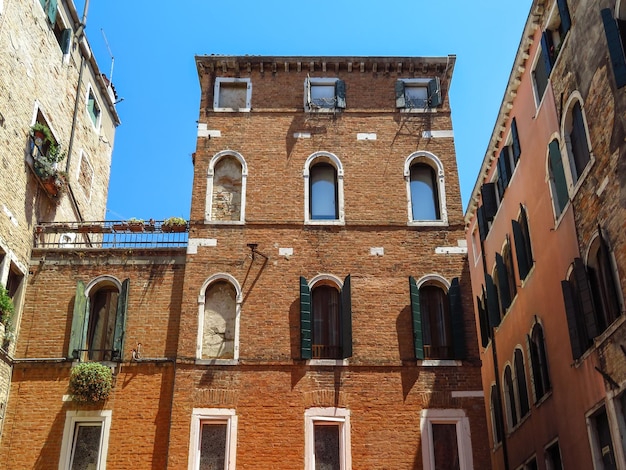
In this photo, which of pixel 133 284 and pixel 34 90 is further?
pixel 34 90

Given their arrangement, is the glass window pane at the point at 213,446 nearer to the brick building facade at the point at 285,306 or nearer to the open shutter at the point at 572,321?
the brick building facade at the point at 285,306

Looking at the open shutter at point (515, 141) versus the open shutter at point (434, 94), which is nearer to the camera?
the open shutter at point (434, 94)

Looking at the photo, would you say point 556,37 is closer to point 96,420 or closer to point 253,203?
point 253,203

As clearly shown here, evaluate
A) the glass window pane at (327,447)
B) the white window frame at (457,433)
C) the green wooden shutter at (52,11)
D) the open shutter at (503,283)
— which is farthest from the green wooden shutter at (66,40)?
the white window frame at (457,433)

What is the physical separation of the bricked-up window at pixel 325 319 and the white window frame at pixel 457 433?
7.45 ft

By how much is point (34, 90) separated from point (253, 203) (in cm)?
667

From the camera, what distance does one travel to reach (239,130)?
816 inches

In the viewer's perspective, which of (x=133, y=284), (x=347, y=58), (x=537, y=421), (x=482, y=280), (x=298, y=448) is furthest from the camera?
(x=482, y=280)

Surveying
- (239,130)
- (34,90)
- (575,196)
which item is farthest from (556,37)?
(34,90)

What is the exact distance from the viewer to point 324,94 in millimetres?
21562

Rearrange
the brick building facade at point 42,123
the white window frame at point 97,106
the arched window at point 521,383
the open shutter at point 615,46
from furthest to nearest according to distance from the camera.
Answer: the white window frame at point 97,106 < the arched window at point 521,383 < the brick building facade at point 42,123 < the open shutter at point 615,46

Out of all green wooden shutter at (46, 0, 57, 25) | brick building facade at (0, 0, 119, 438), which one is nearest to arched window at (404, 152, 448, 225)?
brick building facade at (0, 0, 119, 438)

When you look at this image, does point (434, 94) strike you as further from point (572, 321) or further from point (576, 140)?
point (572, 321)

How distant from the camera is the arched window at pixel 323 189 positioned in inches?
776
